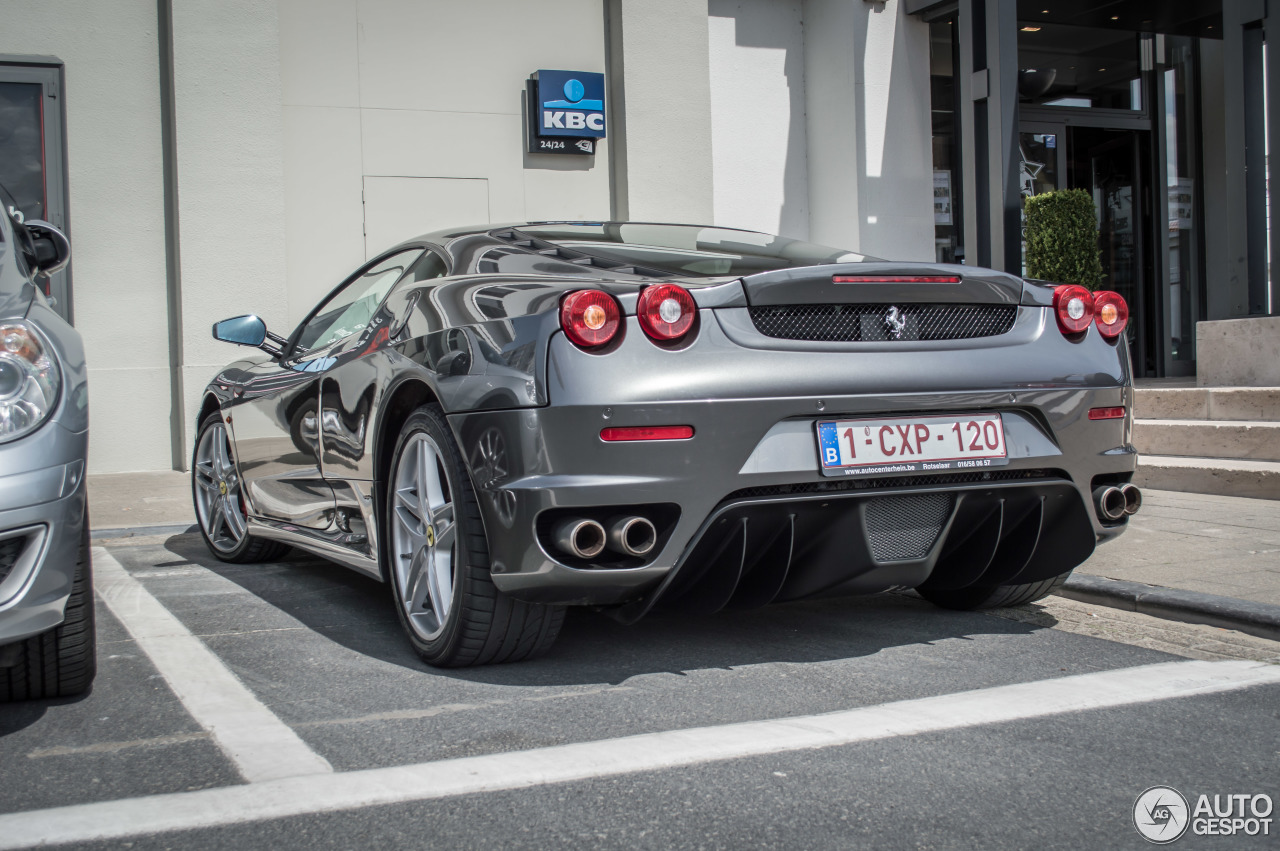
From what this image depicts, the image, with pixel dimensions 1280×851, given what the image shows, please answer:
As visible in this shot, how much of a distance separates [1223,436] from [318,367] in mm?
5548

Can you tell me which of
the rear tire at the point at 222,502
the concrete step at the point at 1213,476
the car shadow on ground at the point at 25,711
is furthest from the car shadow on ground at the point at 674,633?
the concrete step at the point at 1213,476

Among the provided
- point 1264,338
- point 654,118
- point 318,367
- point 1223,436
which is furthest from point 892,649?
point 654,118

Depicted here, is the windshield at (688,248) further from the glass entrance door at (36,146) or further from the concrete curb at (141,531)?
the glass entrance door at (36,146)

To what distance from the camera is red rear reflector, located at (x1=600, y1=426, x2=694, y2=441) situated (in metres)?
2.78

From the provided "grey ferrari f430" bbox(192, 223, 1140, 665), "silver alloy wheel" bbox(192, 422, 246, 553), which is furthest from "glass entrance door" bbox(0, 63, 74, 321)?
"grey ferrari f430" bbox(192, 223, 1140, 665)

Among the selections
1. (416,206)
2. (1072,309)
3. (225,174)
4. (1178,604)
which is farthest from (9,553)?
(416,206)

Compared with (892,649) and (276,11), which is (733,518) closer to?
(892,649)

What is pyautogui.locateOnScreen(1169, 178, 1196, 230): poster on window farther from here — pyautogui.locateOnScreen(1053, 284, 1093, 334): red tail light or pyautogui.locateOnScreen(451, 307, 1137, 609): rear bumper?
pyautogui.locateOnScreen(451, 307, 1137, 609): rear bumper

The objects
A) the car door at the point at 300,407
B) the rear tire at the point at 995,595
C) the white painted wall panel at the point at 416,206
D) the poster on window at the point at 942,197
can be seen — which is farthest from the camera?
the poster on window at the point at 942,197

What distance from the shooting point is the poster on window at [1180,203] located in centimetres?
1341

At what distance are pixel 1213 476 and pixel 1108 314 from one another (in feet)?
12.7

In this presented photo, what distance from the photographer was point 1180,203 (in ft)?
44.2

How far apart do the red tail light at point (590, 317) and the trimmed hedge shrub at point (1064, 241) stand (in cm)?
798

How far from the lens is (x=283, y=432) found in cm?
438
